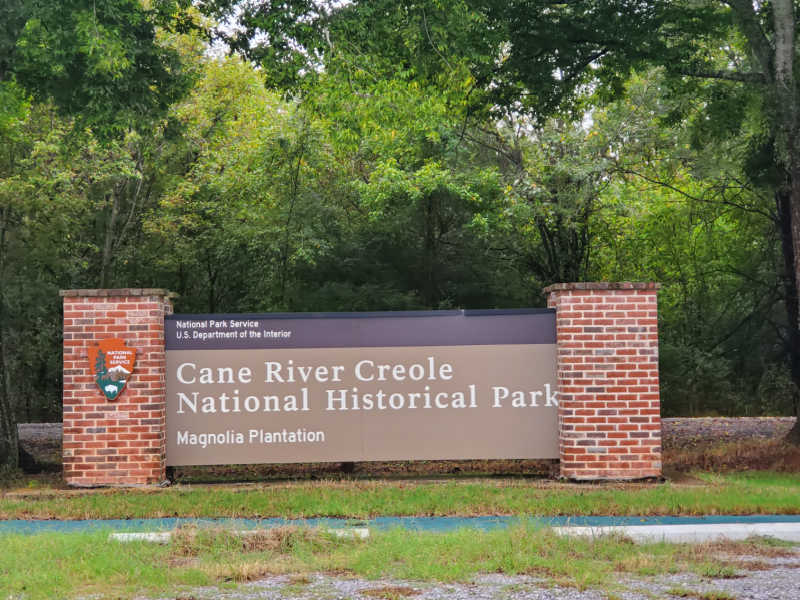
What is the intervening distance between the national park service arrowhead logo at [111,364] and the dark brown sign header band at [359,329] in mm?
536

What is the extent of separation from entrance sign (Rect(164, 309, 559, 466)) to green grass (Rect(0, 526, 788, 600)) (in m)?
3.36

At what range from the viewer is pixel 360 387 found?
36.2 ft

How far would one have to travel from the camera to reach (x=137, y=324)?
10742mm

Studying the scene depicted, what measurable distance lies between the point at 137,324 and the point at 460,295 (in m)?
10.9

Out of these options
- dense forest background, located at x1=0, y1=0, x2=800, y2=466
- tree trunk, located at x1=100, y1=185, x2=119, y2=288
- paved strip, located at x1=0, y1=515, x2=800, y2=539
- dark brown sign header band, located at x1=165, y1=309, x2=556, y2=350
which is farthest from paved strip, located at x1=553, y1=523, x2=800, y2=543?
tree trunk, located at x1=100, y1=185, x2=119, y2=288

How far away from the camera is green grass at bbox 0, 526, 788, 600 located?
6.21m

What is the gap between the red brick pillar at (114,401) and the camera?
10594 mm

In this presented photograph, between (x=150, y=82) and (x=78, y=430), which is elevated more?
(x=150, y=82)

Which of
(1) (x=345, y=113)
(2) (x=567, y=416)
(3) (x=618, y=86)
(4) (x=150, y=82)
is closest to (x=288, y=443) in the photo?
(2) (x=567, y=416)

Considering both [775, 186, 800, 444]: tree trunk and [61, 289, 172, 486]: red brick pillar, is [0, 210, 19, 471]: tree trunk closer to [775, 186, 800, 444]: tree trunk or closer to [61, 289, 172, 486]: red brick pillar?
[61, 289, 172, 486]: red brick pillar

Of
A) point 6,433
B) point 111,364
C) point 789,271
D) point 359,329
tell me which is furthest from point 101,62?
point 789,271

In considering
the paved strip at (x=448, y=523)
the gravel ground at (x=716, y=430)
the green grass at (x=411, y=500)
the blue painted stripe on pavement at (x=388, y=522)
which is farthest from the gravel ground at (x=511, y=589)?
the gravel ground at (x=716, y=430)

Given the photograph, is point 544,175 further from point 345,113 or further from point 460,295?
point 345,113

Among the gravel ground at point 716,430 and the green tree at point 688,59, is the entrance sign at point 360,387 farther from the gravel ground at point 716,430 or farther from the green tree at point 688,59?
the gravel ground at point 716,430
